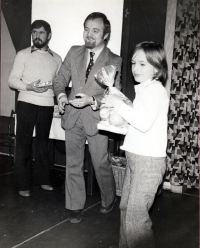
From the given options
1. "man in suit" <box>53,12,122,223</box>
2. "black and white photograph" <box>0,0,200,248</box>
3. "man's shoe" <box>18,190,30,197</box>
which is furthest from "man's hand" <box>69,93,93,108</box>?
"man's shoe" <box>18,190,30,197</box>

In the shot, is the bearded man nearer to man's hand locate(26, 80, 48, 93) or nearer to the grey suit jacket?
man's hand locate(26, 80, 48, 93)

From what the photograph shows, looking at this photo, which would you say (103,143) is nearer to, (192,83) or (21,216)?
(21,216)

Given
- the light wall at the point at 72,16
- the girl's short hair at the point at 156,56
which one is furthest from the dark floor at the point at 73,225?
the light wall at the point at 72,16

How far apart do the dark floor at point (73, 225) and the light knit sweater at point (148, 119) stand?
93 centimetres

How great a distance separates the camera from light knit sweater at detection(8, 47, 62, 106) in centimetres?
307

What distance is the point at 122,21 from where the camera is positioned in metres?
3.76

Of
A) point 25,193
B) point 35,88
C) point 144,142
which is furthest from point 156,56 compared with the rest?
point 25,193

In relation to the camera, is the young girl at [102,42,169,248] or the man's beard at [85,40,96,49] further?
the man's beard at [85,40,96,49]

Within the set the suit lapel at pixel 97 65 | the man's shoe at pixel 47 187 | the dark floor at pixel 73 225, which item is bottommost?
the dark floor at pixel 73 225

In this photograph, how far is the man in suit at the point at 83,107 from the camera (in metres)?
2.47

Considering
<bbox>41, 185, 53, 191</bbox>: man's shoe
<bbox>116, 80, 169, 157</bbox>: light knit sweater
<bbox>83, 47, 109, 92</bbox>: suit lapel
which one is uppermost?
<bbox>83, 47, 109, 92</bbox>: suit lapel

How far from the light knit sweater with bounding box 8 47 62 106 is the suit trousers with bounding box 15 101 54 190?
0.25 feet

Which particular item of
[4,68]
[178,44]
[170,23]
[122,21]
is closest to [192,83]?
[178,44]

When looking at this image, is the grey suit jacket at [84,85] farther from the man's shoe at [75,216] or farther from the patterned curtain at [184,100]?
the patterned curtain at [184,100]
